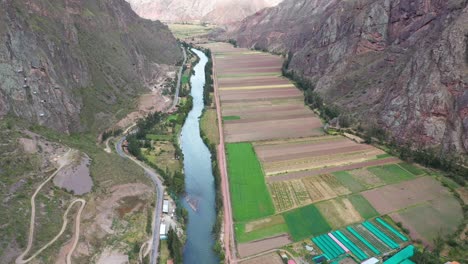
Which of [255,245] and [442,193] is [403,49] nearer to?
[442,193]

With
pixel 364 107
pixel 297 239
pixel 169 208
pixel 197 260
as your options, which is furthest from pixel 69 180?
pixel 364 107

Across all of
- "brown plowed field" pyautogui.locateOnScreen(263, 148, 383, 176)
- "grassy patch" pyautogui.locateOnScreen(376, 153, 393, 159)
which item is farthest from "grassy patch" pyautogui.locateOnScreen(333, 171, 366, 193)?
"grassy patch" pyautogui.locateOnScreen(376, 153, 393, 159)

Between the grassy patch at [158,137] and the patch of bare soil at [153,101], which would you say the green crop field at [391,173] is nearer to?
the grassy patch at [158,137]

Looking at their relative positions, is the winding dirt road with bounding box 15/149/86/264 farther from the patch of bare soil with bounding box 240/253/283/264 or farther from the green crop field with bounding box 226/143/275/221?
the green crop field with bounding box 226/143/275/221

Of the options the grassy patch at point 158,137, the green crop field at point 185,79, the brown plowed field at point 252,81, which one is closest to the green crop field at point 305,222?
the grassy patch at point 158,137

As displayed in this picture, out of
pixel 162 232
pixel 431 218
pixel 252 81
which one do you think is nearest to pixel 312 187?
pixel 431 218

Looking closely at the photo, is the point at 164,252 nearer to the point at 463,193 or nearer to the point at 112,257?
the point at 112,257
